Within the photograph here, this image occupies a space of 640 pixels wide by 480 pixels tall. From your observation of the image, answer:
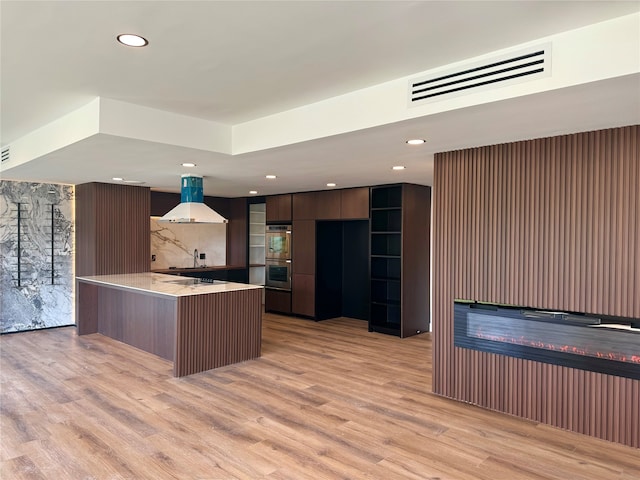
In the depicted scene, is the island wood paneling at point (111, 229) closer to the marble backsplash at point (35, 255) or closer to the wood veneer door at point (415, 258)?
the marble backsplash at point (35, 255)

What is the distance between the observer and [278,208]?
26.8ft

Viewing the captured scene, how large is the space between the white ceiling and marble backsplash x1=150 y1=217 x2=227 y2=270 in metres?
3.88

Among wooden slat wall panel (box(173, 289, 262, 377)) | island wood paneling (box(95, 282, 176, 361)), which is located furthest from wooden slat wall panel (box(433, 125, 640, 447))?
island wood paneling (box(95, 282, 176, 361))

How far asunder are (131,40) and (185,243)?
20.8ft

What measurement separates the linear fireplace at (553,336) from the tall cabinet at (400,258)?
8.25 feet

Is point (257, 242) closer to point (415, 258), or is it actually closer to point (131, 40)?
point (415, 258)

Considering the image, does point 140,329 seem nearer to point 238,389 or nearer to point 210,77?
point 238,389

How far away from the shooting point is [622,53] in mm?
2109

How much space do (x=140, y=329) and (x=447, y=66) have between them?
4812mm

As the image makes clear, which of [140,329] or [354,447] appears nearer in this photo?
[354,447]

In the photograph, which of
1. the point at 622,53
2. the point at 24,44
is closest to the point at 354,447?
the point at 622,53

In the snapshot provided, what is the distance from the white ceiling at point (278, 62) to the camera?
6.82 feet

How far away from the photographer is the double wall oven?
802 centimetres

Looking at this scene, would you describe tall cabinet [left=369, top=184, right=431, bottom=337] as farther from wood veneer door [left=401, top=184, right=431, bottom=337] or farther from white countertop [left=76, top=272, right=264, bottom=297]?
white countertop [left=76, top=272, right=264, bottom=297]
